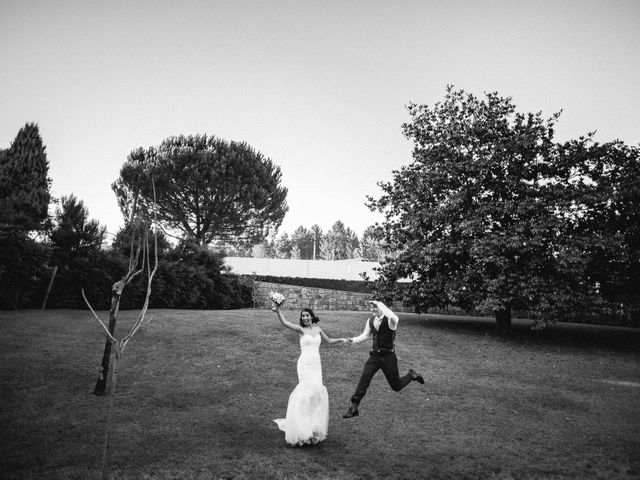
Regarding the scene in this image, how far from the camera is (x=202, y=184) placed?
35.8 m

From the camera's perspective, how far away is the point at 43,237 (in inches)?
664

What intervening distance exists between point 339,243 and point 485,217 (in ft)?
358

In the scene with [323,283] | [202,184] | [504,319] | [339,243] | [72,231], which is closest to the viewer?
[72,231]

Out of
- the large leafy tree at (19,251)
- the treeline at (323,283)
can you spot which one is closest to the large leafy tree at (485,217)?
the large leafy tree at (19,251)

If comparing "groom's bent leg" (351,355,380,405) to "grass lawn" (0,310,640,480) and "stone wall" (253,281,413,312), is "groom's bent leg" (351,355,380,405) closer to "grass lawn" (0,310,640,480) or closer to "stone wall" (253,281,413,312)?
"grass lawn" (0,310,640,480)

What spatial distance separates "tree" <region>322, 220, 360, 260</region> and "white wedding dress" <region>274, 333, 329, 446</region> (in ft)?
365

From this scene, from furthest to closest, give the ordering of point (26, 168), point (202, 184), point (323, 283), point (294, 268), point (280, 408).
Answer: point (294, 268), point (323, 283), point (202, 184), point (26, 168), point (280, 408)

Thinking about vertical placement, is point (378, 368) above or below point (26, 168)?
below

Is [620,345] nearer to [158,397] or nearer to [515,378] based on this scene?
[515,378]

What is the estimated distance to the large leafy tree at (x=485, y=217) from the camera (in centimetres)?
1502

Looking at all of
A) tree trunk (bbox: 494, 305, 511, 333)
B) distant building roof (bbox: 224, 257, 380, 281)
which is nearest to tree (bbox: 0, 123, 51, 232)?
distant building roof (bbox: 224, 257, 380, 281)

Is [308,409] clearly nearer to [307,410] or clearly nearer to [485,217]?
[307,410]

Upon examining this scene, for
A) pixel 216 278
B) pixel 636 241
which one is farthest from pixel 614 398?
pixel 216 278

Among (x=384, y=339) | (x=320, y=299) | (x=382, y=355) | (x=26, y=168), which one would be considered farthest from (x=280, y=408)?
(x=26, y=168)
